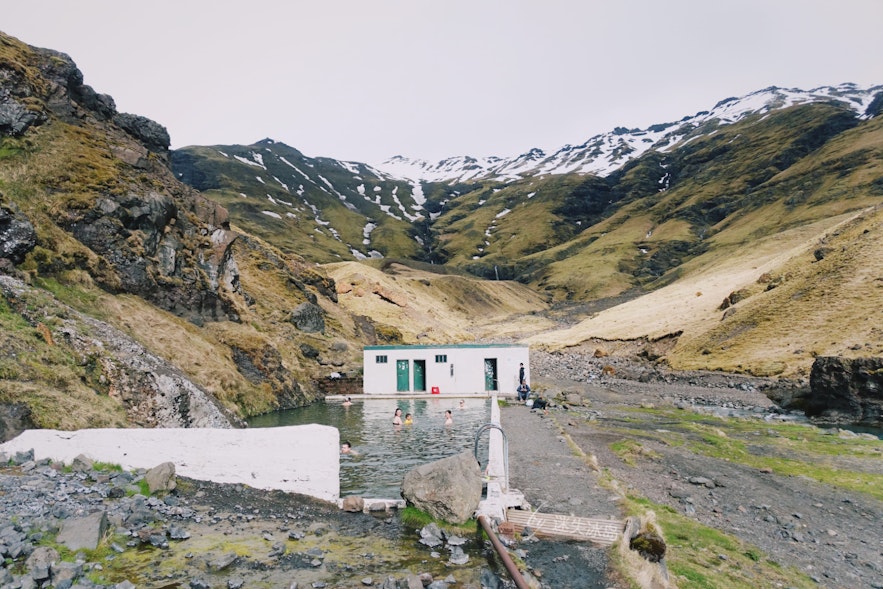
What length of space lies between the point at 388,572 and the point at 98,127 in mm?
53565

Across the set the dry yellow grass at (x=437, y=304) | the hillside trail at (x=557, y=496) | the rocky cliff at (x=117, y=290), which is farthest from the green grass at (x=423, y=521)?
the dry yellow grass at (x=437, y=304)

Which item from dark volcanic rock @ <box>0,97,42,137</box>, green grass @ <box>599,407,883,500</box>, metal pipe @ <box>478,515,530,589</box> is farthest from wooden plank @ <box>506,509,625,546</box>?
dark volcanic rock @ <box>0,97,42,137</box>

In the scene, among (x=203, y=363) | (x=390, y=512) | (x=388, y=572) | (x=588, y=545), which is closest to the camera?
(x=388, y=572)

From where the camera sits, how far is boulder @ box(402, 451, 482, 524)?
44.3 ft

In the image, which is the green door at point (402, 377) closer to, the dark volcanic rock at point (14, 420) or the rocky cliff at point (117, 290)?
the rocky cliff at point (117, 290)

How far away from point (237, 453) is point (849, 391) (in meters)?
39.1

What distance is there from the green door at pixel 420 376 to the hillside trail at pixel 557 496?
17.1m

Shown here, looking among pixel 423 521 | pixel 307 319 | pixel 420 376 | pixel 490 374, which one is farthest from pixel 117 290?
pixel 490 374

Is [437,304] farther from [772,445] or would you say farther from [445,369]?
[772,445]

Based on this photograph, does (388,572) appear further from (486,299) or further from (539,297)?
(539,297)

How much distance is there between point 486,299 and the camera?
528 feet

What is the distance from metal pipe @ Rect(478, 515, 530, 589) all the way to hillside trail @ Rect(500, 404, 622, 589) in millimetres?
848

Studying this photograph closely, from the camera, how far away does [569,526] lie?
13023mm

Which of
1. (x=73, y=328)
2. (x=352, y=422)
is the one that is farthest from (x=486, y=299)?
(x=73, y=328)
